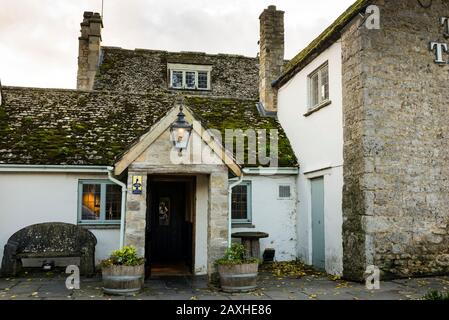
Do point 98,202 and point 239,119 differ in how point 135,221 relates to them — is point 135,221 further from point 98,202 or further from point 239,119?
point 239,119

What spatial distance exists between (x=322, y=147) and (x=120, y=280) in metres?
6.44

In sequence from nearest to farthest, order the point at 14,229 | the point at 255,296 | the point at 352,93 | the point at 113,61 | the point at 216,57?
1. the point at 255,296
2. the point at 352,93
3. the point at 14,229
4. the point at 113,61
5. the point at 216,57

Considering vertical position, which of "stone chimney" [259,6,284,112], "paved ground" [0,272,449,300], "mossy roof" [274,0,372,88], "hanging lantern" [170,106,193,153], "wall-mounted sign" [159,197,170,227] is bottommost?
"paved ground" [0,272,449,300]

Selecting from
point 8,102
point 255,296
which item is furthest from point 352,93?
point 8,102

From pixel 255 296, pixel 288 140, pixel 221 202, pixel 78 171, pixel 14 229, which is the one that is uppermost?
pixel 288 140

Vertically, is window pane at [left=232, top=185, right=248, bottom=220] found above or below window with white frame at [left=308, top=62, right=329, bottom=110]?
below

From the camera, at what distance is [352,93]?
34.0ft

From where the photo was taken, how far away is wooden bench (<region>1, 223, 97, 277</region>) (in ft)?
35.1

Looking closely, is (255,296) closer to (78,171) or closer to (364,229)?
(364,229)

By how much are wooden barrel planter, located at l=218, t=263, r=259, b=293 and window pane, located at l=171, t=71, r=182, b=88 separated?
570 inches

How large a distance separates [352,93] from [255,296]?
5.24 meters

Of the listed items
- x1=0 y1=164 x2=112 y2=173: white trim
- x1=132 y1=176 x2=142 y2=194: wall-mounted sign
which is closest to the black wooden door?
x1=0 y1=164 x2=112 y2=173: white trim

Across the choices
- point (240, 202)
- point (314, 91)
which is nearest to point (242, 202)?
point (240, 202)

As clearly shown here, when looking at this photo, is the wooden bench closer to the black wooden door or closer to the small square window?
the black wooden door
